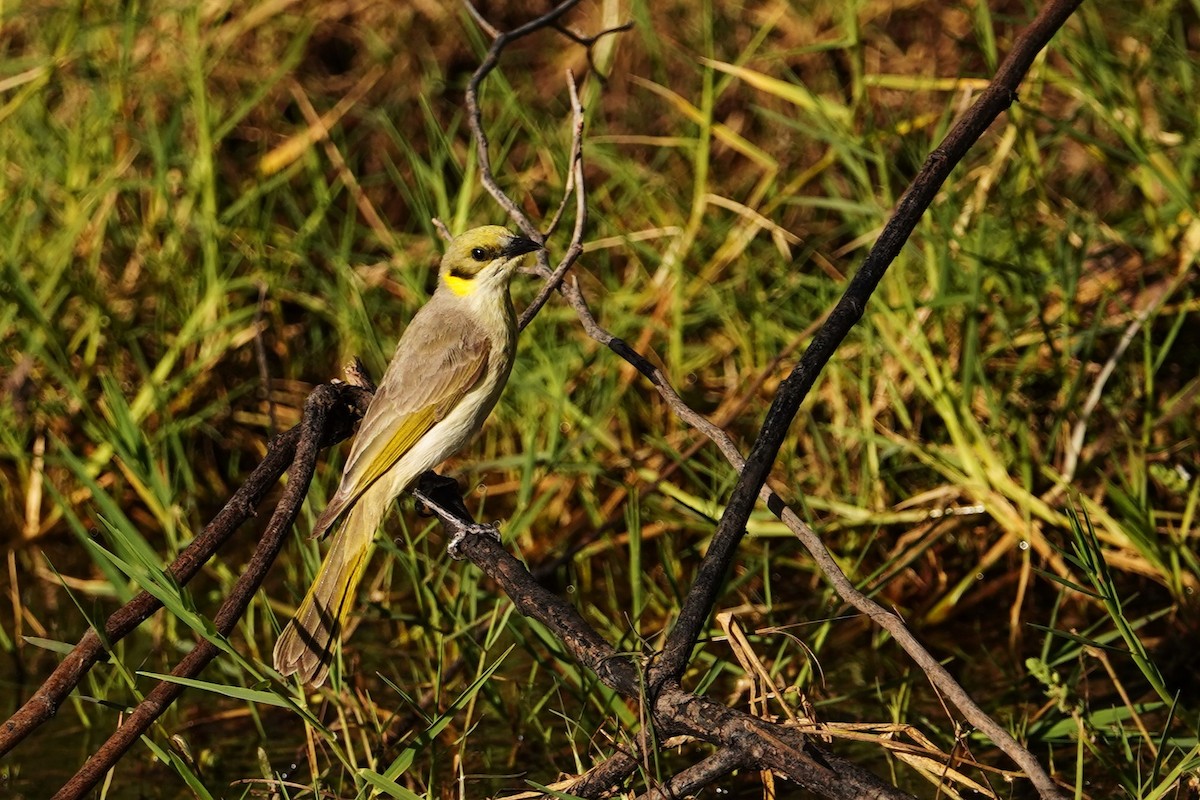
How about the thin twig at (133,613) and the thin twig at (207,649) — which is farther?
the thin twig at (207,649)

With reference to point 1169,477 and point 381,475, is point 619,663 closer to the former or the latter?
point 381,475

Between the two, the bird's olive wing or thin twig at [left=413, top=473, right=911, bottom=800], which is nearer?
thin twig at [left=413, top=473, right=911, bottom=800]

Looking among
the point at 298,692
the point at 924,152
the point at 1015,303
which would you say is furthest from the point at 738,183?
the point at 298,692

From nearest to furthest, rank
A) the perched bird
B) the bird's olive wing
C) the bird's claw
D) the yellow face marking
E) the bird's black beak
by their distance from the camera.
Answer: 1. the bird's claw
2. the perched bird
3. the bird's olive wing
4. the bird's black beak
5. the yellow face marking

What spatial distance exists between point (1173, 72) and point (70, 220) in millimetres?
4629

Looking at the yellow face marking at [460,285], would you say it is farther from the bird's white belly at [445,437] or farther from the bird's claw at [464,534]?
the bird's claw at [464,534]

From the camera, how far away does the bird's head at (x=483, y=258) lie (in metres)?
4.33

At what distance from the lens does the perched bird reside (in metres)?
3.74

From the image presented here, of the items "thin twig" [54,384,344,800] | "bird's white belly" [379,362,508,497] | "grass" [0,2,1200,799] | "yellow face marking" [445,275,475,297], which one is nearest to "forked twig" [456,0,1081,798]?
"thin twig" [54,384,344,800]

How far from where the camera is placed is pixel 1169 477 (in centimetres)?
458

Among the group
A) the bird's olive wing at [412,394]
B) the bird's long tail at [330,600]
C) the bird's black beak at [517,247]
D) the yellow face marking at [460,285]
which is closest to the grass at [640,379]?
the bird's long tail at [330,600]

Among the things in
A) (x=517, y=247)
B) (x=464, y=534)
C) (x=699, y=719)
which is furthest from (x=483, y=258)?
(x=699, y=719)

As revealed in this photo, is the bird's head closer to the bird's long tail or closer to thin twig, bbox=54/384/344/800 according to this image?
the bird's long tail

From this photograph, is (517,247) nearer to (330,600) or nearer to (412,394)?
(412,394)
